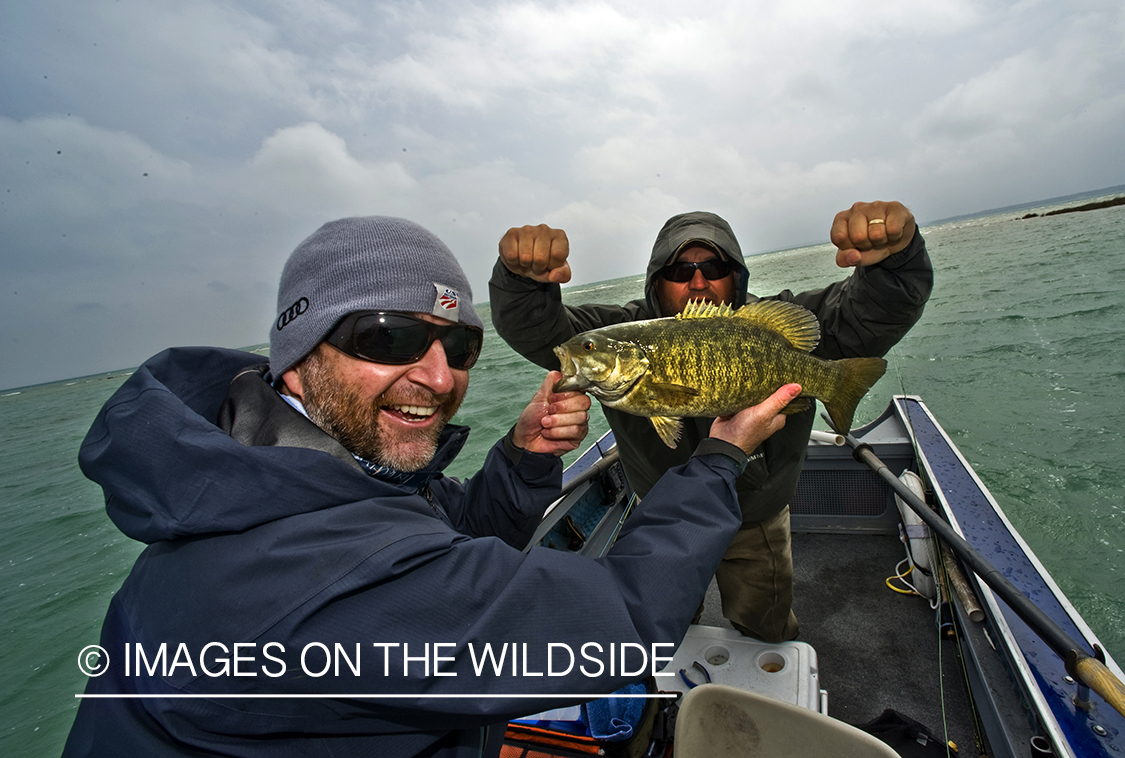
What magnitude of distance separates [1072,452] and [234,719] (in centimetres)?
1356

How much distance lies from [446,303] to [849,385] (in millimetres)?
2192

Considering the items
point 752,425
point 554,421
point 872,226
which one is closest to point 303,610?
point 554,421

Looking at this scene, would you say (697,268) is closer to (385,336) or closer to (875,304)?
(875,304)

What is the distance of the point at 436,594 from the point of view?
4.08 feet

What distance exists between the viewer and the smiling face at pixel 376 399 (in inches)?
72.1

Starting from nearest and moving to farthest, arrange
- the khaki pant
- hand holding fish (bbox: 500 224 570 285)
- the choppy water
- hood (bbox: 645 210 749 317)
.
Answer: hand holding fish (bbox: 500 224 570 285), hood (bbox: 645 210 749 317), the khaki pant, the choppy water

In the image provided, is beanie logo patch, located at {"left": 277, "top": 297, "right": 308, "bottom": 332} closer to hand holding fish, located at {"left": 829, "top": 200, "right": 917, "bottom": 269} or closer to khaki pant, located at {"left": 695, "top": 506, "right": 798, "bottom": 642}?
hand holding fish, located at {"left": 829, "top": 200, "right": 917, "bottom": 269}

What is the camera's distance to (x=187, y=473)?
124cm

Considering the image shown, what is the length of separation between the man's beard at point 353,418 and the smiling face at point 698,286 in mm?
2122

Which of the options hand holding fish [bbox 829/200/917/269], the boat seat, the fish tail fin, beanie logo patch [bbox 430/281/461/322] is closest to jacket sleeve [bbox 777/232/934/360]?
hand holding fish [bbox 829/200/917/269]

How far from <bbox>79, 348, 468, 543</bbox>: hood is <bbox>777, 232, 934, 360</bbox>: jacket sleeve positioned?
2818 millimetres

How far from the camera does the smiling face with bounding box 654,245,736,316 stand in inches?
132

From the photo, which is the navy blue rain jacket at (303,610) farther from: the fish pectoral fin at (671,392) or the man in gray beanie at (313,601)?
the fish pectoral fin at (671,392)

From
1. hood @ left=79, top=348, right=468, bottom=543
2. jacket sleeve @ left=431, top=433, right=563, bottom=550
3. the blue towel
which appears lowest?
the blue towel
